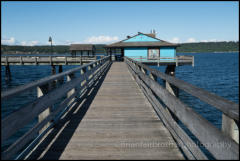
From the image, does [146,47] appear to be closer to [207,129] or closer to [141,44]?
[141,44]

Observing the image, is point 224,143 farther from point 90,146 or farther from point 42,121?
point 42,121

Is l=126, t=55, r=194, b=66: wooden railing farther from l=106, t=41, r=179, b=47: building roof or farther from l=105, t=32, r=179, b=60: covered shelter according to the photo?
l=106, t=41, r=179, b=47: building roof

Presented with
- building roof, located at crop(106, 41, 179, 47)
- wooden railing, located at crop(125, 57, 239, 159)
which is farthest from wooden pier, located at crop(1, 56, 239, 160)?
building roof, located at crop(106, 41, 179, 47)

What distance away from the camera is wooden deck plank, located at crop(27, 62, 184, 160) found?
341cm

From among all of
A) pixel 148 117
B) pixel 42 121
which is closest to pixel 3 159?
pixel 42 121

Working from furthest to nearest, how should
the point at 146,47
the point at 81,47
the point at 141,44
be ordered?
the point at 81,47
the point at 146,47
the point at 141,44

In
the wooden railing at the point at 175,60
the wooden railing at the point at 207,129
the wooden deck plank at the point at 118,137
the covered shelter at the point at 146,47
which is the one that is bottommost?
the wooden deck plank at the point at 118,137

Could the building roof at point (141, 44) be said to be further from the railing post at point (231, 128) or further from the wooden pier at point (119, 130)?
the railing post at point (231, 128)

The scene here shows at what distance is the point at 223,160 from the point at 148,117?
3513 millimetres

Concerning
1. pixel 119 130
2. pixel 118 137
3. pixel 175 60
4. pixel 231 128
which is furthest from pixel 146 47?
pixel 231 128

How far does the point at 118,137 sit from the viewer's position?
13.6ft

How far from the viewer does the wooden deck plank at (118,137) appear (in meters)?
3.41

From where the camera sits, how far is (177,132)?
11.6 feet

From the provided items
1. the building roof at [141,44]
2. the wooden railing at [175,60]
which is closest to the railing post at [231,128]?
the wooden railing at [175,60]
